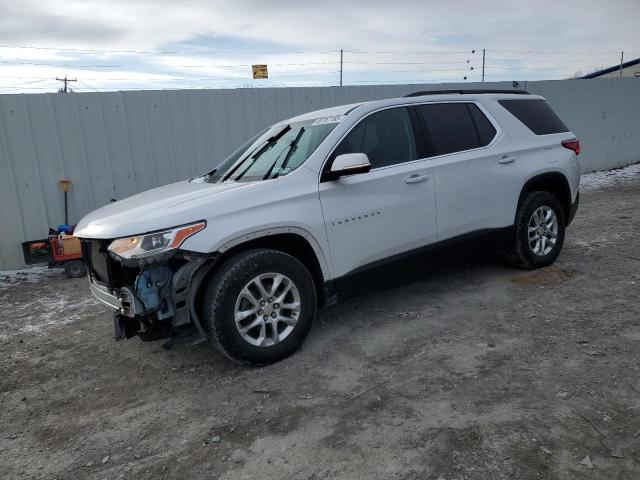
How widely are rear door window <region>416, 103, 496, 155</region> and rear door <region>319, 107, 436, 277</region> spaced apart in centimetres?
17

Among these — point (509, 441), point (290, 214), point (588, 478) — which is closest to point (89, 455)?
point (290, 214)

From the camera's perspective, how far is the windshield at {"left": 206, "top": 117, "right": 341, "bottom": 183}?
3.78m

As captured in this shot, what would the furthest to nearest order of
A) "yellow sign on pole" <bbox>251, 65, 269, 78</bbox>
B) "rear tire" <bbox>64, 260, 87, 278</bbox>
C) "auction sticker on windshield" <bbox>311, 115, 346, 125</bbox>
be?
"yellow sign on pole" <bbox>251, 65, 269, 78</bbox>
"rear tire" <bbox>64, 260, 87, 278</bbox>
"auction sticker on windshield" <bbox>311, 115, 346, 125</bbox>

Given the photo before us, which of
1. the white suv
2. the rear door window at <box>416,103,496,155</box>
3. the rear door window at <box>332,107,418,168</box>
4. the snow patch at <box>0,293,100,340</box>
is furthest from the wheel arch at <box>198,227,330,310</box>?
the snow patch at <box>0,293,100,340</box>

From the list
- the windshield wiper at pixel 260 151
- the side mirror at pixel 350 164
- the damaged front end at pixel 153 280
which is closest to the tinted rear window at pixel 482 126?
the side mirror at pixel 350 164

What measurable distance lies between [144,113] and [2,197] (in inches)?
90.3

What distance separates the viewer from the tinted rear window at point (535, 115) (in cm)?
491

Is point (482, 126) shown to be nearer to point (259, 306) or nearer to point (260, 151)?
point (260, 151)

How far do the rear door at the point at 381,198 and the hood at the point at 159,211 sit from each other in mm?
625

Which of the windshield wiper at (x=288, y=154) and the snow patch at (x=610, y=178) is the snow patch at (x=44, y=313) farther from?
the snow patch at (x=610, y=178)

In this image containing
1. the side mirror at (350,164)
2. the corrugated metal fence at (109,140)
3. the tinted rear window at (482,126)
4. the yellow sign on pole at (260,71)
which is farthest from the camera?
the yellow sign on pole at (260,71)

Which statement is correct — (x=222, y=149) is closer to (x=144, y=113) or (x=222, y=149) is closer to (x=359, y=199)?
(x=144, y=113)

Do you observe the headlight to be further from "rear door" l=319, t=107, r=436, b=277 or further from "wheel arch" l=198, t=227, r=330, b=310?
"rear door" l=319, t=107, r=436, b=277

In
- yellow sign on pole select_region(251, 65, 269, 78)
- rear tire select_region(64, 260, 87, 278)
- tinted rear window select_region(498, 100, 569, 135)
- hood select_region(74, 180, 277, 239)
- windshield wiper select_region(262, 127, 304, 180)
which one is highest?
yellow sign on pole select_region(251, 65, 269, 78)
